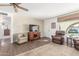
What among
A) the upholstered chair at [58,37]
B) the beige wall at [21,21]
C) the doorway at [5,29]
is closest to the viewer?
the doorway at [5,29]

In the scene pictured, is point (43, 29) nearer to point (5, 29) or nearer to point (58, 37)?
point (58, 37)

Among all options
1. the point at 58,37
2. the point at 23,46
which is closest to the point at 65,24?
the point at 58,37

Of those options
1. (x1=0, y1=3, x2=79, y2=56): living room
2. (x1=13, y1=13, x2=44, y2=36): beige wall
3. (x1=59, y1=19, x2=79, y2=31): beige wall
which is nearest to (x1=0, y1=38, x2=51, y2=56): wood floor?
(x1=0, y1=3, x2=79, y2=56): living room

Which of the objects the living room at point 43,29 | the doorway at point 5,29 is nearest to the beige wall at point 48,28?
the living room at point 43,29

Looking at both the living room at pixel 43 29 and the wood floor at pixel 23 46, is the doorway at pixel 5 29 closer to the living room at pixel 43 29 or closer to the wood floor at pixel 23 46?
the living room at pixel 43 29

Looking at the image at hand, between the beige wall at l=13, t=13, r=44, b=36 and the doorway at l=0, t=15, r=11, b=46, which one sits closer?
the doorway at l=0, t=15, r=11, b=46

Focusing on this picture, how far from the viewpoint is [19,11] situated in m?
1.97

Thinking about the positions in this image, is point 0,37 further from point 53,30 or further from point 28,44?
point 53,30

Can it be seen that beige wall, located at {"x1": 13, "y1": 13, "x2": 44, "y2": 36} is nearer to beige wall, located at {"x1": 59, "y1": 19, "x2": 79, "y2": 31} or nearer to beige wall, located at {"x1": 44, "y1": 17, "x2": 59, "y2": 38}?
beige wall, located at {"x1": 44, "y1": 17, "x2": 59, "y2": 38}

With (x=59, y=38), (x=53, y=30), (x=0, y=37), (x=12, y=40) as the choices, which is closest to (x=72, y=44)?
(x=59, y=38)

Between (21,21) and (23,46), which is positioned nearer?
(21,21)

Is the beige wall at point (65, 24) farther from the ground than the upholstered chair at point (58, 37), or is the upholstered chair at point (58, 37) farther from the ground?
the beige wall at point (65, 24)

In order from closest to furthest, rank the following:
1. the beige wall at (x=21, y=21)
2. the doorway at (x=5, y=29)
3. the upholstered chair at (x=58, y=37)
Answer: the doorway at (x=5, y=29)
the beige wall at (x=21, y=21)
the upholstered chair at (x=58, y=37)

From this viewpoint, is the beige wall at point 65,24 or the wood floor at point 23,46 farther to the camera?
the wood floor at point 23,46
